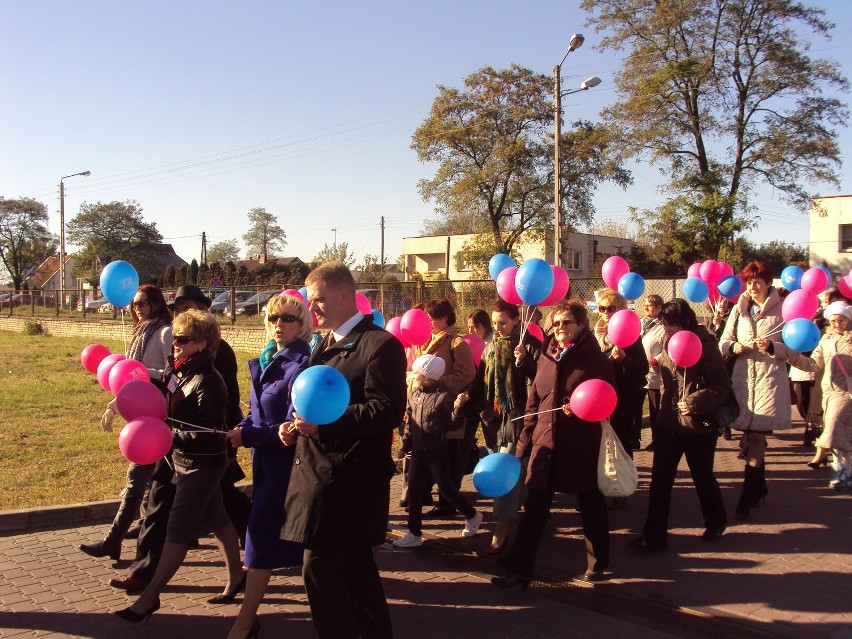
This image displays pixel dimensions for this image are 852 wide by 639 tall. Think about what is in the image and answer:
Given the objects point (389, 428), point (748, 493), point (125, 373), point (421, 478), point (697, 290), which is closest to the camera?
point (389, 428)

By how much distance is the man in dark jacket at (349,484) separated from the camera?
10.9 ft

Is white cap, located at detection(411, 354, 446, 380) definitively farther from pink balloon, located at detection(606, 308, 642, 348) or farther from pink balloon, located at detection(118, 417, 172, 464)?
pink balloon, located at detection(118, 417, 172, 464)

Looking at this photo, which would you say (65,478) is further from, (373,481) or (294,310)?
(373,481)

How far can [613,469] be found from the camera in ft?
16.4

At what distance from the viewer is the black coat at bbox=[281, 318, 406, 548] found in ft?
10.9

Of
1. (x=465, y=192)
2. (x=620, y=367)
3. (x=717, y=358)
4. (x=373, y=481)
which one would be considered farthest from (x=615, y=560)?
(x=465, y=192)

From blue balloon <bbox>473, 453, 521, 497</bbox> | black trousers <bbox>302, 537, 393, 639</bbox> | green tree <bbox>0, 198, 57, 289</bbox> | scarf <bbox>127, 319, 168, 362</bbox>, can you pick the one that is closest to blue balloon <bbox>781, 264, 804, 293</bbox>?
blue balloon <bbox>473, 453, 521, 497</bbox>

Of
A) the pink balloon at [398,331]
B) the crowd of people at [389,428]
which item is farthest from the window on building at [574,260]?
the crowd of people at [389,428]

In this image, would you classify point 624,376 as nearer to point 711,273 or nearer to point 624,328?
point 624,328

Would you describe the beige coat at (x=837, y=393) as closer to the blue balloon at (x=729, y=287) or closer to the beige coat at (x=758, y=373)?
the beige coat at (x=758, y=373)

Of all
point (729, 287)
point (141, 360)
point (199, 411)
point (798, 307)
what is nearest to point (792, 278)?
point (729, 287)

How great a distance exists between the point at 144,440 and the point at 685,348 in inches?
141

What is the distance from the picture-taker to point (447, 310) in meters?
6.33

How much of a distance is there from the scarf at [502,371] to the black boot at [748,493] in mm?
2118
